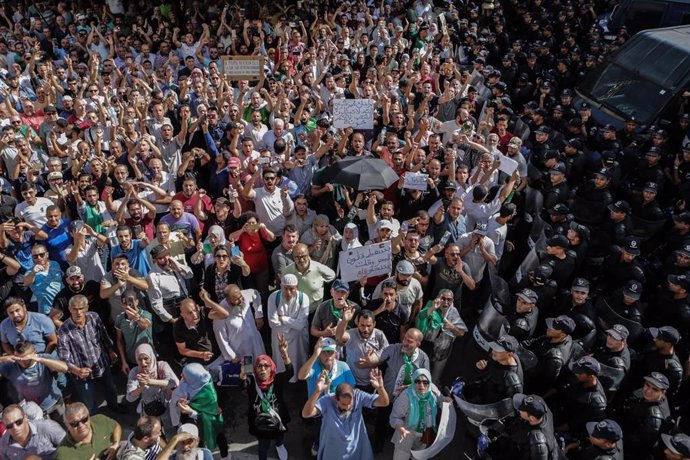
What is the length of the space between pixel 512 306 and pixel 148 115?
21.2 ft

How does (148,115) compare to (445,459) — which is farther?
(148,115)

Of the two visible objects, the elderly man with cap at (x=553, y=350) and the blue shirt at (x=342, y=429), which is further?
the elderly man with cap at (x=553, y=350)

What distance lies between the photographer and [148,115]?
29.2ft

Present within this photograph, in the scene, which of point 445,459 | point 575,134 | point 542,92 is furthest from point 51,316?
point 542,92

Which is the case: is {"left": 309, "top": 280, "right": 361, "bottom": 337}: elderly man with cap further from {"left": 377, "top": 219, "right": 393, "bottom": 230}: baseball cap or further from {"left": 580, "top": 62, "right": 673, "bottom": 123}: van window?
Answer: {"left": 580, "top": 62, "right": 673, "bottom": 123}: van window

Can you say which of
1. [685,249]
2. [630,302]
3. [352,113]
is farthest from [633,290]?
[352,113]

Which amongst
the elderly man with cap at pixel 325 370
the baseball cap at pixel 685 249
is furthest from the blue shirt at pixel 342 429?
the baseball cap at pixel 685 249

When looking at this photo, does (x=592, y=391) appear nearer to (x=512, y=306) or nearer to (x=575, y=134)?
(x=512, y=306)

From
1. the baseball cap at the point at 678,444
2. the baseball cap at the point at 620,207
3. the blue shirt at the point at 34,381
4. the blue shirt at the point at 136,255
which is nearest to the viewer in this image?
the baseball cap at the point at 678,444

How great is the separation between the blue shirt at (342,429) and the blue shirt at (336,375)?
20 centimetres

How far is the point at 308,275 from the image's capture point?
18.9 feet

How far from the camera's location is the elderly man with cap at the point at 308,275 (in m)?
5.67

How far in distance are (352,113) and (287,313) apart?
12.3ft

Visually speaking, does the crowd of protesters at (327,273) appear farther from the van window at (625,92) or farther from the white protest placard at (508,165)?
the van window at (625,92)
